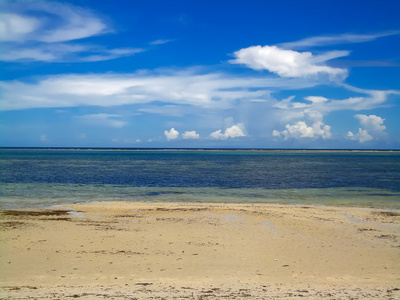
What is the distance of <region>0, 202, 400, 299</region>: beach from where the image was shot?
9.12 meters

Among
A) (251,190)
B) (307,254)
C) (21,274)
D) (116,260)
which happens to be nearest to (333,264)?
(307,254)

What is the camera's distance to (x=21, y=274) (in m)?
10.2

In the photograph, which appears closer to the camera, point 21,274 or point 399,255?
point 21,274

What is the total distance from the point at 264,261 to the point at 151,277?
412 centimetres

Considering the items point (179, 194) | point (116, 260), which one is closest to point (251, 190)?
point (179, 194)

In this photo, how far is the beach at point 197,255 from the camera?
912cm

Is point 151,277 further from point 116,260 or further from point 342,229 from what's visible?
point 342,229

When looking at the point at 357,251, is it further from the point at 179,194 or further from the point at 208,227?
the point at 179,194

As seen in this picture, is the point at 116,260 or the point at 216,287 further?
the point at 116,260

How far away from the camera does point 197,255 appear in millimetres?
12336

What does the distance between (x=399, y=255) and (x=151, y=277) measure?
9.41 meters

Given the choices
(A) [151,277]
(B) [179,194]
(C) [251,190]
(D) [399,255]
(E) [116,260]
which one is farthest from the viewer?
(C) [251,190]

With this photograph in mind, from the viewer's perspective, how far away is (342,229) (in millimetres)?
16969

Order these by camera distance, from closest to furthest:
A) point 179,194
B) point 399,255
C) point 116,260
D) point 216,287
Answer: point 216,287, point 116,260, point 399,255, point 179,194
